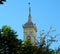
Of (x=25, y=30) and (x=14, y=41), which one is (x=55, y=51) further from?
(x=25, y=30)

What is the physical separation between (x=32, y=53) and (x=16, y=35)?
1677 millimetres

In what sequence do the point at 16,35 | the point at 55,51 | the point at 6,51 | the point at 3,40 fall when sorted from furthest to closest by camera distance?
the point at 55,51 → the point at 16,35 → the point at 6,51 → the point at 3,40

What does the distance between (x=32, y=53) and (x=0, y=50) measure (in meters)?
2.99

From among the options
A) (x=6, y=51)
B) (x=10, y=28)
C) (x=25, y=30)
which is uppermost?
(x=25, y=30)

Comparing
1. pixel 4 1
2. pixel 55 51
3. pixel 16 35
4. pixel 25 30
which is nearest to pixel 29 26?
pixel 25 30

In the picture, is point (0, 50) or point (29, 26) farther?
point (29, 26)

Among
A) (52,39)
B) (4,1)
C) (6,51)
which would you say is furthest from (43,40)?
(4,1)

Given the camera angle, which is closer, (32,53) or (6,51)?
(6,51)

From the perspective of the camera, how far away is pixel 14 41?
19.5 meters

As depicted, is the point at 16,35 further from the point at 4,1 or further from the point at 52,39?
the point at 4,1

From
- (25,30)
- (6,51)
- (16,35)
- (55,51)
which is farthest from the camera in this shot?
(25,30)

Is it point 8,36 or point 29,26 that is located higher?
point 29,26

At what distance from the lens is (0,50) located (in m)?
18.5

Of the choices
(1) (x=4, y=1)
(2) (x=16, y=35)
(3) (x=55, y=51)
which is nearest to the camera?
(1) (x=4, y=1)
